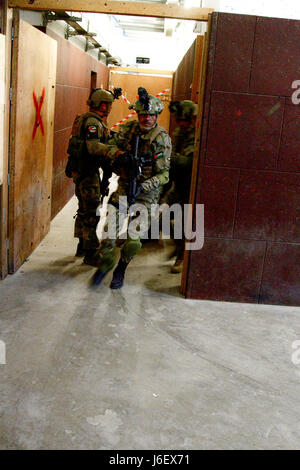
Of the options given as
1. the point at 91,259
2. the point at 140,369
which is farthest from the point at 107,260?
the point at 140,369

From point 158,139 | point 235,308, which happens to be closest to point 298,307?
point 235,308

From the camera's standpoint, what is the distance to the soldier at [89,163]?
5008mm

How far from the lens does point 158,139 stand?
15.3 feet

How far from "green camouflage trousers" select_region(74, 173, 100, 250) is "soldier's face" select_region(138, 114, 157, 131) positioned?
89 centimetres

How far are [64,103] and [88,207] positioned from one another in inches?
105

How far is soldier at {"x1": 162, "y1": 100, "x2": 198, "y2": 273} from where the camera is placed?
5.01 metres

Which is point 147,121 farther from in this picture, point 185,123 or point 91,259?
point 91,259

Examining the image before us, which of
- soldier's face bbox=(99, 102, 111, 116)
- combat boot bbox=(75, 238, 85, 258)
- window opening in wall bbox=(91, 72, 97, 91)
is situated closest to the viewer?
soldier's face bbox=(99, 102, 111, 116)

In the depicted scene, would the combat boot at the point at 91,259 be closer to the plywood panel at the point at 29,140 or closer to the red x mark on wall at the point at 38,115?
the plywood panel at the point at 29,140

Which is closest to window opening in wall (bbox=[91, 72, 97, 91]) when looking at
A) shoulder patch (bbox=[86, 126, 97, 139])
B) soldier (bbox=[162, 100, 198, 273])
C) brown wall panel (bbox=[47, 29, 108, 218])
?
brown wall panel (bbox=[47, 29, 108, 218])

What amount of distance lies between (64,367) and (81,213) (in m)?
2.45

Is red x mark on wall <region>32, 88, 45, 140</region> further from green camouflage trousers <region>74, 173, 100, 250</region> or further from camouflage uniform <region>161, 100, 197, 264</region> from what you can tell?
camouflage uniform <region>161, 100, 197, 264</region>

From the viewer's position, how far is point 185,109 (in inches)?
197

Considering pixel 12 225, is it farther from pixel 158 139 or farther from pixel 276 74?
pixel 276 74
